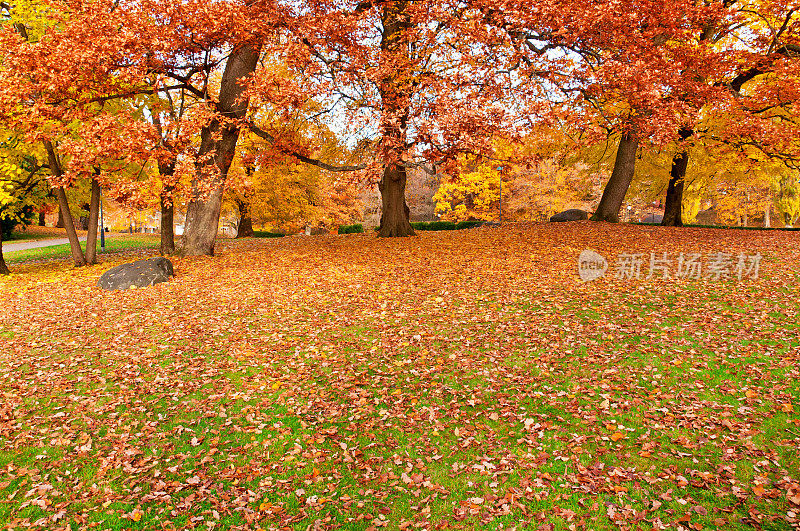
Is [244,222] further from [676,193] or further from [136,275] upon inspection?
[676,193]

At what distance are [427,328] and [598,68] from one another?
10.6 m

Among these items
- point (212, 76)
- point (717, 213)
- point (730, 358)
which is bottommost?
point (730, 358)

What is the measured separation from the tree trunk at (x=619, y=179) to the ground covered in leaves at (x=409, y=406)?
30.2 feet

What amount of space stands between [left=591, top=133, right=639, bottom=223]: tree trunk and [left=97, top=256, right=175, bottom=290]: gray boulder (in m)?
18.1

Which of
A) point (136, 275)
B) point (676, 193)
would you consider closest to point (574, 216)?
point (676, 193)

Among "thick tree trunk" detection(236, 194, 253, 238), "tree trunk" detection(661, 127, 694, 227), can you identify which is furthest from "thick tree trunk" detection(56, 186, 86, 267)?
"tree trunk" detection(661, 127, 694, 227)

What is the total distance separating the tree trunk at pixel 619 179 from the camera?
20109 mm

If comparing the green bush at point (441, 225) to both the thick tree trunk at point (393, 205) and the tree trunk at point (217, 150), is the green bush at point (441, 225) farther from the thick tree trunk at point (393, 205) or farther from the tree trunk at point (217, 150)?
the tree trunk at point (217, 150)

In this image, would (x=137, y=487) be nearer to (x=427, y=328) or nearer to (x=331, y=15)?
(x=427, y=328)

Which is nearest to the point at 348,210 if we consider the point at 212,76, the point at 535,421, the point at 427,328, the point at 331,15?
the point at 212,76

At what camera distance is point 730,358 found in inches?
295

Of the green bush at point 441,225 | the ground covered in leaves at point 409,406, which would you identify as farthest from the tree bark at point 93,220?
the green bush at point 441,225

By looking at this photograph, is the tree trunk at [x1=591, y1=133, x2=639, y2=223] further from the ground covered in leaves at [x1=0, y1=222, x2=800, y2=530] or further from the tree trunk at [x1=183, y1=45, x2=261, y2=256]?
the tree trunk at [x1=183, y1=45, x2=261, y2=256]

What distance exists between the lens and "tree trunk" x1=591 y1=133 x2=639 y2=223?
66.0ft
